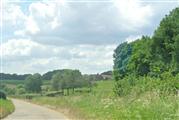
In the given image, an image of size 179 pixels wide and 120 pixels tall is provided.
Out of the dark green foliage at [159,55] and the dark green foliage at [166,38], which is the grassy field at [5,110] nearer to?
the dark green foliage at [159,55]

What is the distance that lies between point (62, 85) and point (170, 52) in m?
67.0

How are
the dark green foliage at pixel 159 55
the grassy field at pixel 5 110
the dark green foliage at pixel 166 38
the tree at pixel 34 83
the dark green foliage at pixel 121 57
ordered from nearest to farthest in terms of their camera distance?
the dark green foliage at pixel 159 55 → the grassy field at pixel 5 110 → the dark green foliage at pixel 166 38 → the dark green foliage at pixel 121 57 → the tree at pixel 34 83

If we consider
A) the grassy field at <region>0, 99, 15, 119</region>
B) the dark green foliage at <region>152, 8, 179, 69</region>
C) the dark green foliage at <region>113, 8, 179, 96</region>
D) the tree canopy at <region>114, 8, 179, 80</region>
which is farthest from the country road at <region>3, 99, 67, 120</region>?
the dark green foliage at <region>152, 8, 179, 69</region>

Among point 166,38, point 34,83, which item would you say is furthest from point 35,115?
point 34,83

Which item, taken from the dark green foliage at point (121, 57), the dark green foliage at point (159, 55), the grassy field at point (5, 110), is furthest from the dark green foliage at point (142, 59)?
the grassy field at point (5, 110)

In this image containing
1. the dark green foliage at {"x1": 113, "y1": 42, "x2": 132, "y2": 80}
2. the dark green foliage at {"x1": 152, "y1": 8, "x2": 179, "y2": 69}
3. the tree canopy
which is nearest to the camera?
the tree canopy

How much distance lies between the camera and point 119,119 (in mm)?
18688

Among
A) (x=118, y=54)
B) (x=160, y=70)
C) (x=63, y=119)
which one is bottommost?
(x=63, y=119)

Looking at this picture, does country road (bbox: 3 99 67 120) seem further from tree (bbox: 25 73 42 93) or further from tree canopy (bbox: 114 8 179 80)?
tree (bbox: 25 73 42 93)

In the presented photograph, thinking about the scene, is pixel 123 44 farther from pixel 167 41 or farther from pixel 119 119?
pixel 119 119

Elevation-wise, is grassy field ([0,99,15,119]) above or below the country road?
above

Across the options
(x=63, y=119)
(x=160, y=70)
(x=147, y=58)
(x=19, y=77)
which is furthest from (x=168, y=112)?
(x=19, y=77)

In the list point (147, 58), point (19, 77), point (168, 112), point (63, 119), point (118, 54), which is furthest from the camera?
point (19, 77)

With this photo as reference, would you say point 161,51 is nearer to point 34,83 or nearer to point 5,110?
point 5,110
